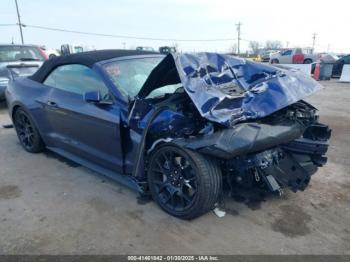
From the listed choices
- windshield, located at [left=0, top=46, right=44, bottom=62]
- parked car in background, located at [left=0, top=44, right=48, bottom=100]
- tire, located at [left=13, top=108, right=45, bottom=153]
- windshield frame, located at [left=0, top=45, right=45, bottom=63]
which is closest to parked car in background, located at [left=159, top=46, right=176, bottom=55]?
tire, located at [left=13, top=108, right=45, bottom=153]

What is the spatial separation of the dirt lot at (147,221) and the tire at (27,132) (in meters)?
0.76

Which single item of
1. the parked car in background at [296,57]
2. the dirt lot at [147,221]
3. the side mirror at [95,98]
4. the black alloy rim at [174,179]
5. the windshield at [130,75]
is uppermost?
the windshield at [130,75]

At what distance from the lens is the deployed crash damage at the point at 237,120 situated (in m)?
2.74

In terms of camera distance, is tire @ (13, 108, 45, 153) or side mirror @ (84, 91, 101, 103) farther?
tire @ (13, 108, 45, 153)

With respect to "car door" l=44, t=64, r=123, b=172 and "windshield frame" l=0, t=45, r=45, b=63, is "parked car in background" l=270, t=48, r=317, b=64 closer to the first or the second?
"windshield frame" l=0, t=45, r=45, b=63

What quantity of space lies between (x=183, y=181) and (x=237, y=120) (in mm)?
767

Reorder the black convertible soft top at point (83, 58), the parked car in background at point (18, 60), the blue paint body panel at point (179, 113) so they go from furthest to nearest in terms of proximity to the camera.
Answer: the parked car in background at point (18, 60) → the black convertible soft top at point (83, 58) → the blue paint body panel at point (179, 113)

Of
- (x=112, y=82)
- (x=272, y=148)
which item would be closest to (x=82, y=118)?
(x=112, y=82)

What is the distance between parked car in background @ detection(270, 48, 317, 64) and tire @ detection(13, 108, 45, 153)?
2726 centimetres

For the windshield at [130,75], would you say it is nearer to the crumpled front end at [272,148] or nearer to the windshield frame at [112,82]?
the windshield frame at [112,82]

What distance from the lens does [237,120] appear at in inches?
109

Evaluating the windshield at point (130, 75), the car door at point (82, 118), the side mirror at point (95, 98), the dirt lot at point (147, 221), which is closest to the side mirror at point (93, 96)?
the side mirror at point (95, 98)

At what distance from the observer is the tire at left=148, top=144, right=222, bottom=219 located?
2.76 m

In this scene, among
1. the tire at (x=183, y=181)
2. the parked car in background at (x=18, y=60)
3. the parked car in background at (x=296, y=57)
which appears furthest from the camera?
the parked car in background at (x=296, y=57)
